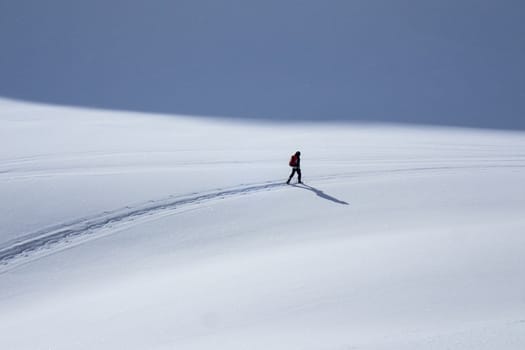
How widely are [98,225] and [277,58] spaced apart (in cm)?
1964

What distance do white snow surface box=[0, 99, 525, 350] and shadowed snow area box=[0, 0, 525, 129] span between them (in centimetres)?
562

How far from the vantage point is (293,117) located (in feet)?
60.7

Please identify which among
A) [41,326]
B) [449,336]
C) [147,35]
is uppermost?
[147,35]

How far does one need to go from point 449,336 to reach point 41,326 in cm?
552

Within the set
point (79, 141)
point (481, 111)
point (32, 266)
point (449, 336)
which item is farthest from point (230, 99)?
point (449, 336)

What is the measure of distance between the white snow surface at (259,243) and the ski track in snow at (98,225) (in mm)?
38

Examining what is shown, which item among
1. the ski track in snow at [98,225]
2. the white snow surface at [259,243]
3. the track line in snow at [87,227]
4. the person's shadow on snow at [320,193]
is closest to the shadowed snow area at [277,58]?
the white snow surface at [259,243]

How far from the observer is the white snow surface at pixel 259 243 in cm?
541

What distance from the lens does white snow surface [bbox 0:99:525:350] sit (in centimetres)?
541

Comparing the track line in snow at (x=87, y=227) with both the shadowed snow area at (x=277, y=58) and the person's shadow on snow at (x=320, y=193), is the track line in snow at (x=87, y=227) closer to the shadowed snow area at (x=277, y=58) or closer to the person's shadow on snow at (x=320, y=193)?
the person's shadow on snow at (x=320, y=193)

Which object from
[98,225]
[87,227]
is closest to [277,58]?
[98,225]

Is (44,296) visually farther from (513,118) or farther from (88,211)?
(513,118)

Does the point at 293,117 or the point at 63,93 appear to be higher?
the point at 63,93

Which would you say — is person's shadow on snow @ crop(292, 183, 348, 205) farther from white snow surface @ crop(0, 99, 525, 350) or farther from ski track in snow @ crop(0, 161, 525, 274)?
ski track in snow @ crop(0, 161, 525, 274)
